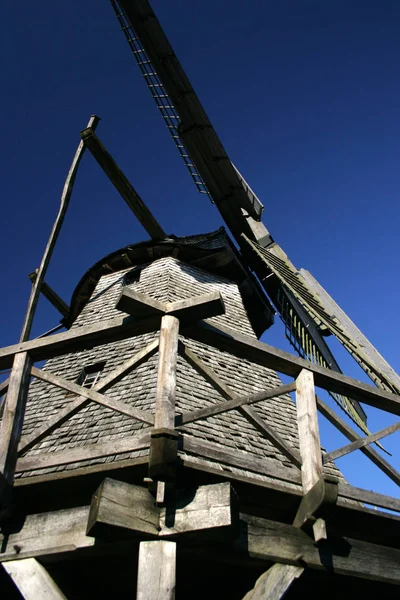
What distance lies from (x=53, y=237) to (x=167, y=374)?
5880 millimetres

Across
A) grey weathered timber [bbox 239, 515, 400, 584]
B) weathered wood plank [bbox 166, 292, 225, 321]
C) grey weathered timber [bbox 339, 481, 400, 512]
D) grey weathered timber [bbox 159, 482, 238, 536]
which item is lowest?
grey weathered timber [bbox 239, 515, 400, 584]

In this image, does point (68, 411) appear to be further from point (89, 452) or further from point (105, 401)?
point (89, 452)

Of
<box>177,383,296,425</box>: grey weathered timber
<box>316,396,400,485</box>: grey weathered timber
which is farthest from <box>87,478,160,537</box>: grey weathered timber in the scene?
<box>316,396,400,485</box>: grey weathered timber

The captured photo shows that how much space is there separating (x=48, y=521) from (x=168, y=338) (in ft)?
4.25

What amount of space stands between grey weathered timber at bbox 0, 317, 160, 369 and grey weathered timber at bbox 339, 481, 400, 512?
1.60 metres

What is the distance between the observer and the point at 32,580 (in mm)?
3289

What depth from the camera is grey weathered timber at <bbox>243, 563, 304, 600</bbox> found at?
10.9 ft

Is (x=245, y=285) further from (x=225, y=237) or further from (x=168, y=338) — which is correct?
(x=168, y=338)

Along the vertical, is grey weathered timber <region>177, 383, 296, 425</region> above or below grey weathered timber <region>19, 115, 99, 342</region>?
below

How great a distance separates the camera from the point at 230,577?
4.03 m

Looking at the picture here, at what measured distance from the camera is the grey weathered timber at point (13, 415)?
3.62 meters

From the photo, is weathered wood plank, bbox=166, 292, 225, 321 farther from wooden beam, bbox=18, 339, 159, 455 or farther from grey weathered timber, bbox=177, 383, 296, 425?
grey weathered timber, bbox=177, 383, 296, 425

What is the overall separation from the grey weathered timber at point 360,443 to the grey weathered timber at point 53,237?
13.9 feet

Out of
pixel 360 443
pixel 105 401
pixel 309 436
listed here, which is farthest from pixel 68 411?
pixel 360 443
